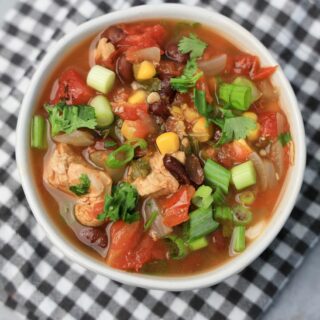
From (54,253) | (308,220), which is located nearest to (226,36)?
(308,220)

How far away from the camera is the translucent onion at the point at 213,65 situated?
9.38 feet

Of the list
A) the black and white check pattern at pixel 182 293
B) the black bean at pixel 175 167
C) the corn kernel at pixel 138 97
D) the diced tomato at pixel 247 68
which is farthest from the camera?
the black and white check pattern at pixel 182 293

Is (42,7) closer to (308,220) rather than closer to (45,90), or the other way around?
(45,90)

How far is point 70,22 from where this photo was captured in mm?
3412

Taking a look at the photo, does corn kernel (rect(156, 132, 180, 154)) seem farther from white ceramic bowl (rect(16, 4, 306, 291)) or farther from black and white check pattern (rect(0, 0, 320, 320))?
black and white check pattern (rect(0, 0, 320, 320))

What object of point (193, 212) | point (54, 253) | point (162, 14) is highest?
point (162, 14)

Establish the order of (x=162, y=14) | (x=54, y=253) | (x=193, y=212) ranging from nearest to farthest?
(x=193, y=212), (x=162, y=14), (x=54, y=253)

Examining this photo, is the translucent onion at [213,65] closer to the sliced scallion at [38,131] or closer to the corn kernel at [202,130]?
the corn kernel at [202,130]

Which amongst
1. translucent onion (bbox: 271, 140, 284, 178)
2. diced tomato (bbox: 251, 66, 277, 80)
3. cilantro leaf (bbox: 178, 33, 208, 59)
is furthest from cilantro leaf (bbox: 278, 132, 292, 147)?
cilantro leaf (bbox: 178, 33, 208, 59)

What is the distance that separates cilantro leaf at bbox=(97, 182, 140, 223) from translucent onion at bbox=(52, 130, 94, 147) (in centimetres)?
26

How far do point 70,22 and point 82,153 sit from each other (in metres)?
0.91

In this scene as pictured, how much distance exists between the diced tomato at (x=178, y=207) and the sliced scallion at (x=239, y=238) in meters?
0.25

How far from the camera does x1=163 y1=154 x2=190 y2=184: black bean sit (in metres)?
2.67

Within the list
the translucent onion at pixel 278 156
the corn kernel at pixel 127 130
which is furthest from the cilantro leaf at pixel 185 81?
the translucent onion at pixel 278 156
